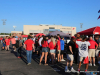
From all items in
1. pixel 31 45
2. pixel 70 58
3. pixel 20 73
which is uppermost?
pixel 31 45

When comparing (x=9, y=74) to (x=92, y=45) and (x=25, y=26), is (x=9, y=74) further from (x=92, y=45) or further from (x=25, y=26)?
(x=25, y=26)

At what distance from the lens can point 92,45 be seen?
21.6 ft

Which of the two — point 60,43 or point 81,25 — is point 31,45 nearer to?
point 60,43

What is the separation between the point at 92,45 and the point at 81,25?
57453 millimetres

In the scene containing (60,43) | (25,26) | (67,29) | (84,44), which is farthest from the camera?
(67,29)

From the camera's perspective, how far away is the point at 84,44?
4996 mm

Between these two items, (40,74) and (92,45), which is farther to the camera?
(92,45)

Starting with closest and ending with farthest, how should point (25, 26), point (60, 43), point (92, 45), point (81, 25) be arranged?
point (92, 45), point (60, 43), point (81, 25), point (25, 26)

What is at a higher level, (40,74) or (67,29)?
(67,29)

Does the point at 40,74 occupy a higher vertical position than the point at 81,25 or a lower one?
lower

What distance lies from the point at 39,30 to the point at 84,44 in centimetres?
7093

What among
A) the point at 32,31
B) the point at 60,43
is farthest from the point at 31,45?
the point at 32,31

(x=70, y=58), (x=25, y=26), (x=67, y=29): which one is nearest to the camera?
(x=70, y=58)

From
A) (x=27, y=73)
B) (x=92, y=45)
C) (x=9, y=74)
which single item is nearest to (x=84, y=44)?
(x=92, y=45)
